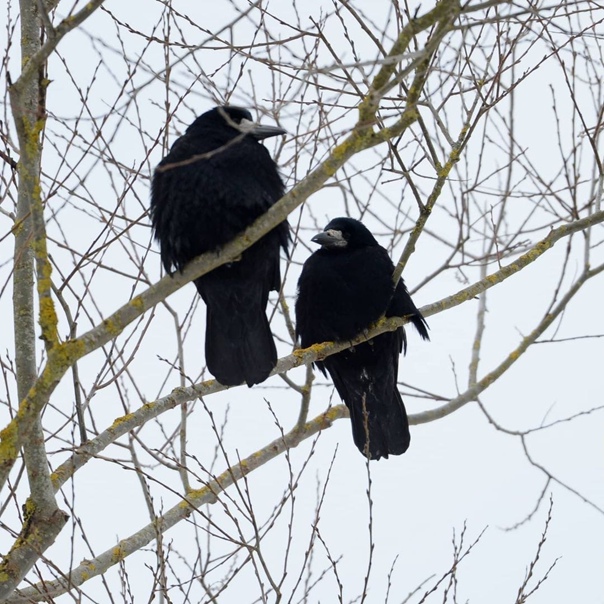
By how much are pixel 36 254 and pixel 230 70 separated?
125 inches

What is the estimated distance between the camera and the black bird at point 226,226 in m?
4.22

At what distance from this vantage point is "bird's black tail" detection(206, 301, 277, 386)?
457 centimetres

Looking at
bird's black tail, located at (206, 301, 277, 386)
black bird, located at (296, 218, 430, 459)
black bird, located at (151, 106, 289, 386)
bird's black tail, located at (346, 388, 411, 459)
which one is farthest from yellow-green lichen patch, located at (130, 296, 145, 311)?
bird's black tail, located at (346, 388, 411, 459)

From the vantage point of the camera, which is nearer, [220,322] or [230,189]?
[230,189]

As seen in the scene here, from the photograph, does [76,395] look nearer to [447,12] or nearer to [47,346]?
[47,346]

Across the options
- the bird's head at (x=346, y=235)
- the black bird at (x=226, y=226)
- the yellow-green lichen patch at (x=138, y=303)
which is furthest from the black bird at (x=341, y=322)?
the yellow-green lichen patch at (x=138, y=303)

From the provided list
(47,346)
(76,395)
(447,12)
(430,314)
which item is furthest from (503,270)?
(47,346)

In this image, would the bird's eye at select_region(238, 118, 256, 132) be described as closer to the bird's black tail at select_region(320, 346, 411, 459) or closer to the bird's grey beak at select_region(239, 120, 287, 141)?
the bird's grey beak at select_region(239, 120, 287, 141)

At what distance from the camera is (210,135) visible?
471cm

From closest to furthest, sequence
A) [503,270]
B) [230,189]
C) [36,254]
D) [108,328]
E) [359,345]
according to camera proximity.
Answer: [36,254]
[108,328]
[230,189]
[503,270]
[359,345]

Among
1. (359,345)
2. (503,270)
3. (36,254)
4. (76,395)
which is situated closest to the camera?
(36,254)

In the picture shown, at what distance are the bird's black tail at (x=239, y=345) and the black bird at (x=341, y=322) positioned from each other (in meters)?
0.82

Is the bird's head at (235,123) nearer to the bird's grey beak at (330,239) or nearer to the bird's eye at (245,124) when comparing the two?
the bird's eye at (245,124)

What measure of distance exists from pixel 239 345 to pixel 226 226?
2.30ft
